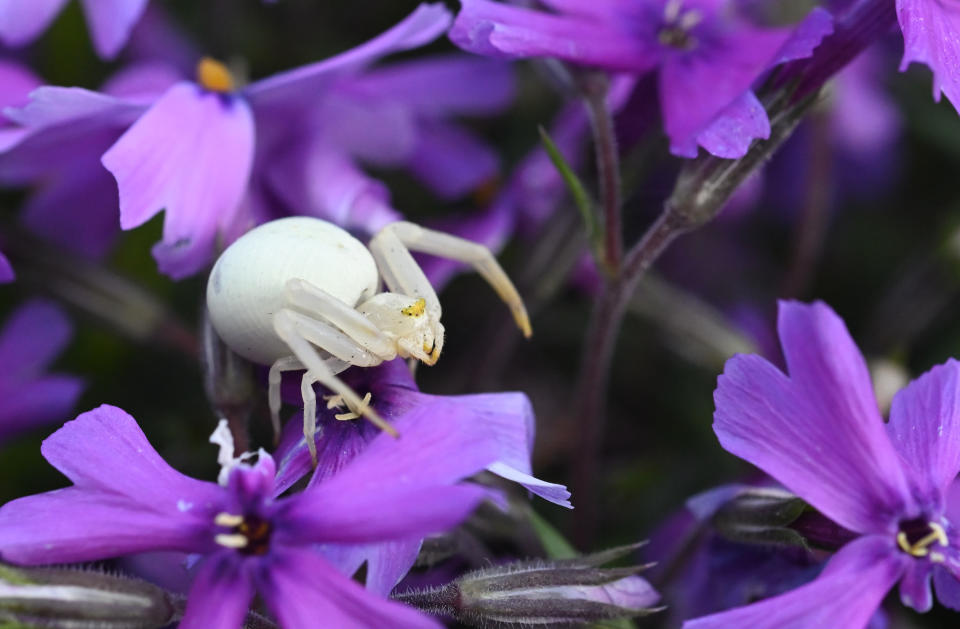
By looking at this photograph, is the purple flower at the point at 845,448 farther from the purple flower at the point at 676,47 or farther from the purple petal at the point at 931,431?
the purple flower at the point at 676,47

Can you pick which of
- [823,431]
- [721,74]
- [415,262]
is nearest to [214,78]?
[415,262]

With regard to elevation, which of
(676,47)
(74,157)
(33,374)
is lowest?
(33,374)

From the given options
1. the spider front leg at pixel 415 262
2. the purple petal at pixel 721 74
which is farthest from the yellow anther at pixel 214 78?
the purple petal at pixel 721 74

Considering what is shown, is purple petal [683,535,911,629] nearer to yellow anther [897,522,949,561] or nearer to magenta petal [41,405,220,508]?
yellow anther [897,522,949,561]

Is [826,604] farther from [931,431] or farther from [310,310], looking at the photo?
[310,310]

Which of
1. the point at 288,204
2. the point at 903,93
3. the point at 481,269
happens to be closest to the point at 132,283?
the point at 288,204

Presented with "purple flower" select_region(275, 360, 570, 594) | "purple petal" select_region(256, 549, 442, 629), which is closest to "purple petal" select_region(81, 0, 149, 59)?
"purple flower" select_region(275, 360, 570, 594)
